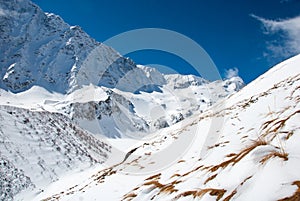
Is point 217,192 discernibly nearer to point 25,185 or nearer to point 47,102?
point 25,185

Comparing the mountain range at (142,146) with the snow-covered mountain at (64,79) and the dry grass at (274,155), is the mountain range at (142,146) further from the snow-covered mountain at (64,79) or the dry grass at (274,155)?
the snow-covered mountain at (64,79)

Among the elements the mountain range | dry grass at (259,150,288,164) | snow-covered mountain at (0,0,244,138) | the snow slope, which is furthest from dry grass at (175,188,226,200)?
snow-covered mountain at (0,0,244,138)

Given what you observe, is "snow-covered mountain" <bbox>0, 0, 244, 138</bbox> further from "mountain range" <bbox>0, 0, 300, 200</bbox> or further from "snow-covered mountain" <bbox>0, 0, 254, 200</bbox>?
"mountain range" <bbox>0, 0, 300, 200</bbox>

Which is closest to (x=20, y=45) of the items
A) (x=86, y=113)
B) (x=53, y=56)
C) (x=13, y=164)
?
(x=53, y=56)

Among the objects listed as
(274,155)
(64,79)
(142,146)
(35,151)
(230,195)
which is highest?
(64,79)

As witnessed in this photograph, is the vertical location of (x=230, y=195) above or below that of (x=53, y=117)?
below

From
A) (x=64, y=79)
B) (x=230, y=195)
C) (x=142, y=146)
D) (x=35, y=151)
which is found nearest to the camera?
(x=230, y=195)

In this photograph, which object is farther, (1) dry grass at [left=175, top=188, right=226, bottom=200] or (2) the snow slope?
(2) the snow slope

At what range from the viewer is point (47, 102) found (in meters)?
122

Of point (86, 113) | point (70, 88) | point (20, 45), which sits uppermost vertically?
point (20, 45)

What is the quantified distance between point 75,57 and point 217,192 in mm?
190468

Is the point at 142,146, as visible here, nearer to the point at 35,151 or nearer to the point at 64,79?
the point at 35,151

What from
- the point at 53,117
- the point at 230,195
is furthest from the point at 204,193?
the point at 53,117

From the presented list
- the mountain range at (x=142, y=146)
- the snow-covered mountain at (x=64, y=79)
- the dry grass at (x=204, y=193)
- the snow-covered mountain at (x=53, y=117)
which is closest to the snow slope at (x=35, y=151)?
the snow-covered mountain at (x=53, y=117)
